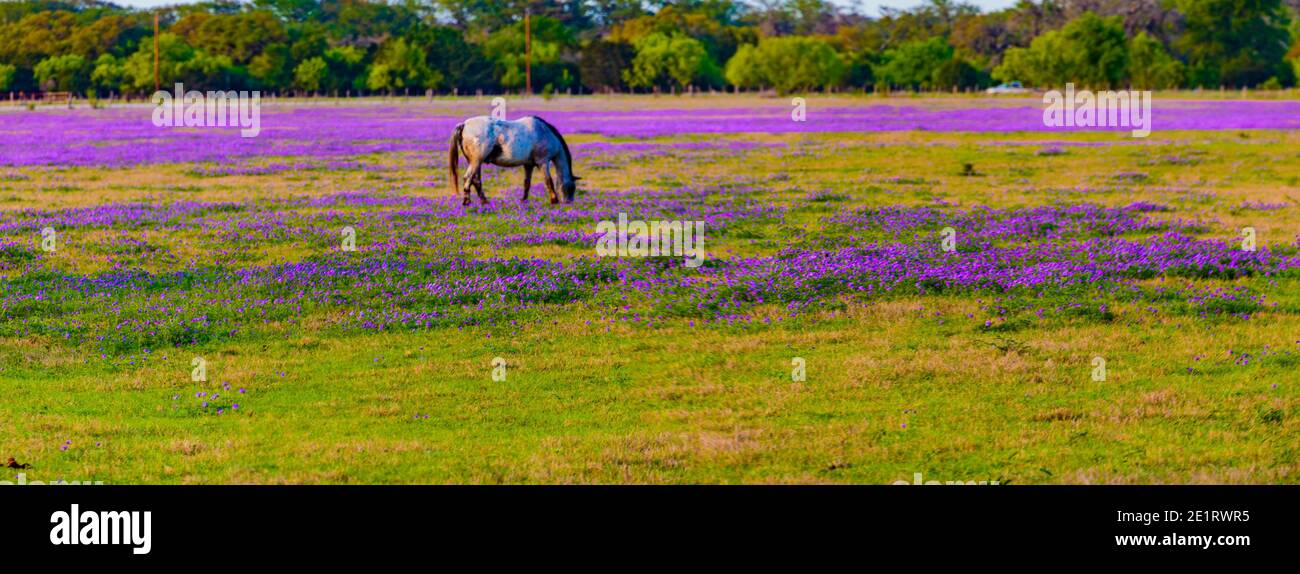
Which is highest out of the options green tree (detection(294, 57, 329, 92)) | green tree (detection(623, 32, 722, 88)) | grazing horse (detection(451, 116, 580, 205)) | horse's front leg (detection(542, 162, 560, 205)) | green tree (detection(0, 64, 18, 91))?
green tree (detection(623, 32, 722, 88))

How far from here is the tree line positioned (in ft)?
403

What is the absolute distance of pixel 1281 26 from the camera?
526 feet

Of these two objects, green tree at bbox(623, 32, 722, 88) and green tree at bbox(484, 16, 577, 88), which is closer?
green tree at bbox(623, 32, 722, 88)

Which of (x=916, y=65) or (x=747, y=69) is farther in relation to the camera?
(x=747, y=69)

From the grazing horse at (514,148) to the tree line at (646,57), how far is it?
99656 millimetres

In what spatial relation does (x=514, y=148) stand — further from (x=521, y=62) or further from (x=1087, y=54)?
(x=521, y=62)

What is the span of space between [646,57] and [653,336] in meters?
134

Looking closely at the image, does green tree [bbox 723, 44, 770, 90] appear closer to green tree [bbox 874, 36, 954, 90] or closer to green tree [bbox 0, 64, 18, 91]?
green tree [bbox 874, 36, 954, 90]

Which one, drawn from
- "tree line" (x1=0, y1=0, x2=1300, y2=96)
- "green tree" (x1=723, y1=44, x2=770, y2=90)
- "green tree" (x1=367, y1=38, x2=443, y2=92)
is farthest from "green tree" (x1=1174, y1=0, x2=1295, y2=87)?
"green tree" (x1=367, y1=38, x2=443, y2=92)

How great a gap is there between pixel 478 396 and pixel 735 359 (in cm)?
296

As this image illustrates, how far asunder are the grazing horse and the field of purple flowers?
71 cm

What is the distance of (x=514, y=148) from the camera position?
2611 centimetres

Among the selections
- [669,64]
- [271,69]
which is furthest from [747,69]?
[271,69]
